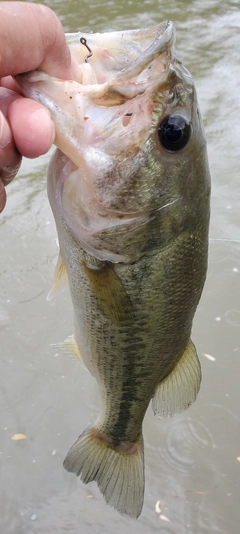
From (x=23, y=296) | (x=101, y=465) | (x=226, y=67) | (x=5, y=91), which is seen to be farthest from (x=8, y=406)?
(x=226, y=67)

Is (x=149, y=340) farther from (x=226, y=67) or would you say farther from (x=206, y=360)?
(x=226, y=67)

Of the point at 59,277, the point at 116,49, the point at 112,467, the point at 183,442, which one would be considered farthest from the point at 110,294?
the point at 183,442

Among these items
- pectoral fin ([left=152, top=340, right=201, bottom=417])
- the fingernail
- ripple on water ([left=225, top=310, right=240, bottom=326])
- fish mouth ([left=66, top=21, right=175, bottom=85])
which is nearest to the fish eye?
fish mouth ([left=66, top=21, right=175, bottom=85])

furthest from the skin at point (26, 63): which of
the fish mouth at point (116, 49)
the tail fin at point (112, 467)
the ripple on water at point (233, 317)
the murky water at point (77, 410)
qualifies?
the ripple on water at point (233, 317)

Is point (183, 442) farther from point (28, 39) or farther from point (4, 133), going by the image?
point (28, 39)

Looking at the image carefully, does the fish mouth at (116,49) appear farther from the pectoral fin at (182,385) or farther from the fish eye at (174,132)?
the pectoral fin at (182,385)
